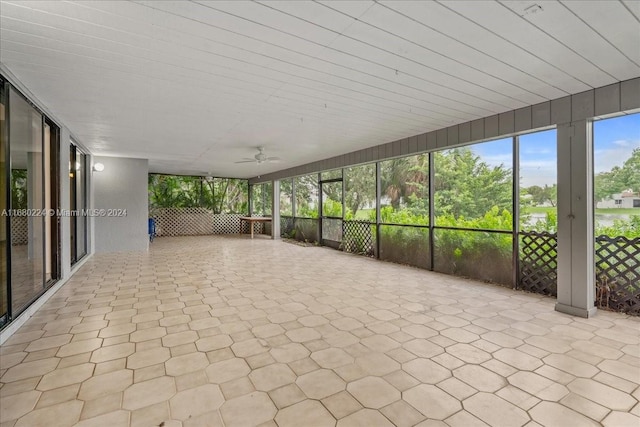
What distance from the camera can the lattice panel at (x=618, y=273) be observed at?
3.28 meters

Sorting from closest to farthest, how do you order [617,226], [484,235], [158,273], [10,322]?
1. [10,322]
2. [617,226]
3. [484,235]
4. [158,273]

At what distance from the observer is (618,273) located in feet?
11.1

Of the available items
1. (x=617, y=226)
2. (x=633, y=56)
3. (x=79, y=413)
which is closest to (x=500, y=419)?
(x=79, y=413)

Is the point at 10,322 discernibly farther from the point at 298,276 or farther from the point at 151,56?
the point at 298,276

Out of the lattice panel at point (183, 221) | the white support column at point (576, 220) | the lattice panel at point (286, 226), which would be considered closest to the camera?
the white support column at point (576, 220)

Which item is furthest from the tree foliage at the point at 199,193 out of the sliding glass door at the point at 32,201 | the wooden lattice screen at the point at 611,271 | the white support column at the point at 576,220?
the white support column at the point at 576,220

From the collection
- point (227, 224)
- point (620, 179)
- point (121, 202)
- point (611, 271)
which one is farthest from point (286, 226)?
point (620, 179)

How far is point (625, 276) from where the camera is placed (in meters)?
3.34

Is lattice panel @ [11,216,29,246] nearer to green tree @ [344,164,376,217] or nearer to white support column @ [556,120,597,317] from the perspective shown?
green tree @ [344,164,376,217]

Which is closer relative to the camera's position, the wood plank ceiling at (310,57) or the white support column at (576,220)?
the wood plank ceiling at (310,57)

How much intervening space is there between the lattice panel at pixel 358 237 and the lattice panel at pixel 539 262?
308 cm

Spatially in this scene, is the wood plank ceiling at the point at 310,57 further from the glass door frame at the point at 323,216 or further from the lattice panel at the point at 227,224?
the lattice panel at the point at 227,224

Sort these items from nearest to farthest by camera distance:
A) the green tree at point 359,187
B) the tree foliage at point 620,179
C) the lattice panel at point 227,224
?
the tree foliage at point 620,179, the green tree at point 359,187, the lattice panel at point 227,224

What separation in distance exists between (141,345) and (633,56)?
4.58 meters
